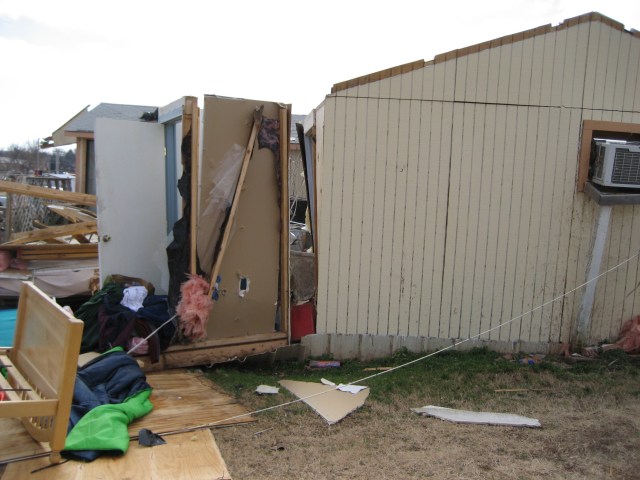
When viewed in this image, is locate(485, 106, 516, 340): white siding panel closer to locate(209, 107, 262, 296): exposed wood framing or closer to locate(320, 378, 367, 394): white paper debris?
locate(320, 378, 367, 394): white paper debris

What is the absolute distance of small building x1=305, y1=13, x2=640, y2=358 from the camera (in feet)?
18.7

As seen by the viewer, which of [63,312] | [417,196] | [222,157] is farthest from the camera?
[417,196]

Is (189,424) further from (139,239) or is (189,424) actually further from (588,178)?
(588,178)

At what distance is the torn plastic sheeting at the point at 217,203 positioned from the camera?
5.35 meters

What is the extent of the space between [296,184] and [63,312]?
11.3 m

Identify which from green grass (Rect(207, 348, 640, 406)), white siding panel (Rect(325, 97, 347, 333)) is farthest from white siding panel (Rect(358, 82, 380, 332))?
green grass (Rect(207, 348, 640, 406))

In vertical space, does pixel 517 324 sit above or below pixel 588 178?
below

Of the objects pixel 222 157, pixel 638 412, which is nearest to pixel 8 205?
pixel 222 157

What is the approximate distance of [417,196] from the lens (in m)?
5.80

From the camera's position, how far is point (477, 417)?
431 centimetres

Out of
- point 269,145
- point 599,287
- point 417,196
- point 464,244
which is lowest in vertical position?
point 599,287

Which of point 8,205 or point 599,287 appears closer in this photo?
point 599,287

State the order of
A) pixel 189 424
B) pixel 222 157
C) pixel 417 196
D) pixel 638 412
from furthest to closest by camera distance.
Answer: pixel 417 196
pixel 222 157
pixel 638 412
pixel 189 424

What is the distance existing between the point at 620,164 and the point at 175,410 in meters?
4.91
